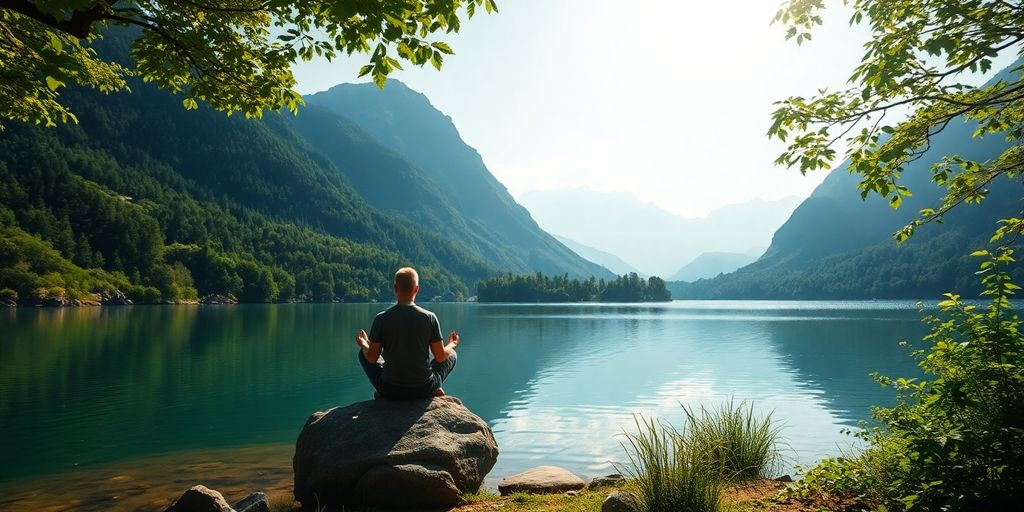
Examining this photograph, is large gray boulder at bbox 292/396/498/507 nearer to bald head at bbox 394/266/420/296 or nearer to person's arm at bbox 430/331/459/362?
person's arm at bbox 430/331/459/362

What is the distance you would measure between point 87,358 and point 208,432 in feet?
81.5

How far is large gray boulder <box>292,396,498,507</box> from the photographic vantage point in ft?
28.3

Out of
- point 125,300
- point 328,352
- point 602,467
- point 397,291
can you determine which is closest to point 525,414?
point 602,467

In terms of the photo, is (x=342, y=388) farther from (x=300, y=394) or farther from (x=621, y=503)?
(x=621, y=503)

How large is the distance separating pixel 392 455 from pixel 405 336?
76.3 inches

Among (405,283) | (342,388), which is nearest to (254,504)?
(405,283)

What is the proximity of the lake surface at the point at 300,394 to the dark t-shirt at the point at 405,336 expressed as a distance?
606 centimetres

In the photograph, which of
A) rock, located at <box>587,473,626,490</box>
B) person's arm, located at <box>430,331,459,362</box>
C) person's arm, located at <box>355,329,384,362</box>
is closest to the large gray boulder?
person's arm, located at <box>430,331,459,362</box>

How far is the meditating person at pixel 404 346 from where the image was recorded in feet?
30.7

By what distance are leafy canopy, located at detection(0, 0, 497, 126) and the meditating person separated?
368 cm

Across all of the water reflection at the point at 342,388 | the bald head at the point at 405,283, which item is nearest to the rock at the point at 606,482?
the water reflection at the point at 342,388

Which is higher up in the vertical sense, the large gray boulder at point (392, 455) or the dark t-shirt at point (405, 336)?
the dark t-shirt at point (405, 336)

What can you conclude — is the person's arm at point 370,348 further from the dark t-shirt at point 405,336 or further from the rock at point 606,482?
the rock at point 606,482

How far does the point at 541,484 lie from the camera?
34.2 feet
